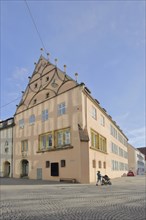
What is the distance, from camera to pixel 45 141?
105 feet

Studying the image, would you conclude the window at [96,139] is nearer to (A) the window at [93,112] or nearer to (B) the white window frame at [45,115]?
(A) the window at [93,112]

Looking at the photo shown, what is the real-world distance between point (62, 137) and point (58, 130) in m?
1.30

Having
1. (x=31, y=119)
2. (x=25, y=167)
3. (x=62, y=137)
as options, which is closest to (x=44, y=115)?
(x=31, y=119)

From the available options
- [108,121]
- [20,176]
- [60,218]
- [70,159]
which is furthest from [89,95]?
[60,218]

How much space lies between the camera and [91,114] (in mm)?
30844

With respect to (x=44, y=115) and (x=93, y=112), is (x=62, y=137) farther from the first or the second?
(x=93, y=112)

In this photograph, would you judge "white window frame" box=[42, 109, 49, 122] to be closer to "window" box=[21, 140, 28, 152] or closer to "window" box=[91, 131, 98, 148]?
"window" box=[21, 140, 28, 152]

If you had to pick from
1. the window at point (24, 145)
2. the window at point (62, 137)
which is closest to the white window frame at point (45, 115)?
the window at point (62, 137)

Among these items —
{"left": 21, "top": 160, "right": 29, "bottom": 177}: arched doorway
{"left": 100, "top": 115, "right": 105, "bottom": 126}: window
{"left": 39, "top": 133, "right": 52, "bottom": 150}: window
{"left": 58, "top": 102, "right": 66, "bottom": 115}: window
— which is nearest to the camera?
{"left": 58, "top": 102, "right": 66, "bottom": 115}: window

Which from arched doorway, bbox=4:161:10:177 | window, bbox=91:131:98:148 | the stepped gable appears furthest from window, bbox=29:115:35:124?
arched doorway, bbox=4:161:10:177

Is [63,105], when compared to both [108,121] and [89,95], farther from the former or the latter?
[108,121]

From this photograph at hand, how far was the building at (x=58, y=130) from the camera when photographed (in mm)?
27234

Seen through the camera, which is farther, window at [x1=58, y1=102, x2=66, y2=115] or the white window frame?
the white window frame

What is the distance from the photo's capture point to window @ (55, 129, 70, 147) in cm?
2853
